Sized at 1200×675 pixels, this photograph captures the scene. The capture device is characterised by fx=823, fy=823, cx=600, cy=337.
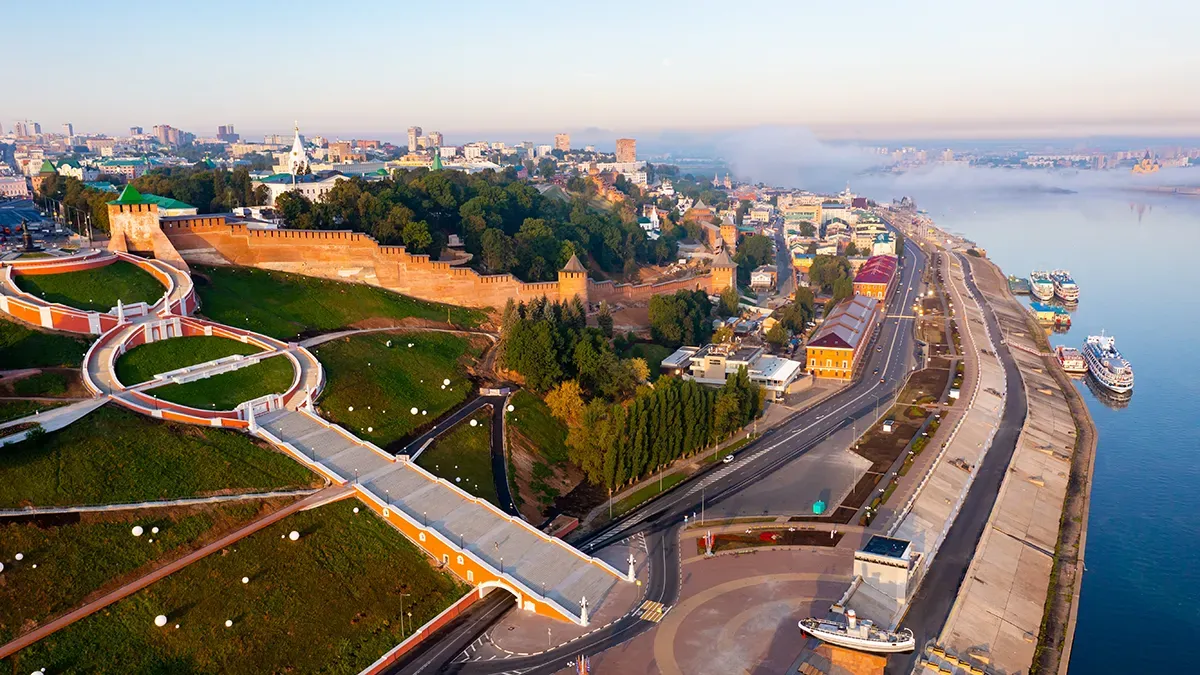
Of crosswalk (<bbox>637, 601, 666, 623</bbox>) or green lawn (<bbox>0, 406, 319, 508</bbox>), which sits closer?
green lawn (<bbox>0, 406, 319, 508</bbox>)

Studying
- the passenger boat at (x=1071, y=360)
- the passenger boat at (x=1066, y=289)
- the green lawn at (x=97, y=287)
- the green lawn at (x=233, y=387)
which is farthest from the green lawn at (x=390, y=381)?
the passenger boat at (x=1066, y=289)

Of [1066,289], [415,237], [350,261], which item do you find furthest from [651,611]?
[1066,289]

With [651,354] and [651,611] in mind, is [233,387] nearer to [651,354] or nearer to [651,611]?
[651,611]

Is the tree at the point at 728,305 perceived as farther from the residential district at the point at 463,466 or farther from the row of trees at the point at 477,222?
the row of trees at the point at 477,222

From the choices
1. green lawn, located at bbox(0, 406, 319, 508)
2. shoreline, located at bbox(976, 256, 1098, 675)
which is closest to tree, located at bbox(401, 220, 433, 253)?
green lawn, located at bbox(0, 406, 319, 508)

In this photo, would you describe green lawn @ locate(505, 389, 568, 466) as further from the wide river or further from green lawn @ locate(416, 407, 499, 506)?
the wide river
